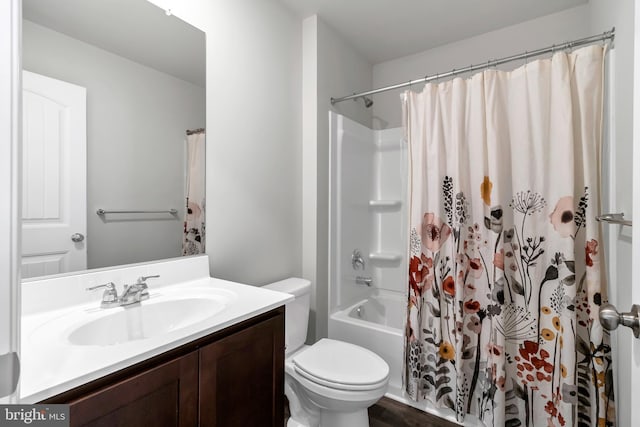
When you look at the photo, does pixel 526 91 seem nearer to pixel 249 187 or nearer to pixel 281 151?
pixel 281 151

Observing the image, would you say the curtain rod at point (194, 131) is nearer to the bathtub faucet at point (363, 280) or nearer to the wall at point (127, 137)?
the wall at point (127, 137)

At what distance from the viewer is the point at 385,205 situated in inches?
103

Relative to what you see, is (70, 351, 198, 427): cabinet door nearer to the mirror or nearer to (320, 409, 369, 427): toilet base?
the mirror

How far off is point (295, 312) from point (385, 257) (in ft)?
3.65

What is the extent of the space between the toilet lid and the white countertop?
1.64 feet

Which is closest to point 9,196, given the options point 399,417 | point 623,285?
point 623,285

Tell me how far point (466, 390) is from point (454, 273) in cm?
65

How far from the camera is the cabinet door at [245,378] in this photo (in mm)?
887

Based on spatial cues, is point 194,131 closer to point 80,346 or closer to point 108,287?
point 108,287

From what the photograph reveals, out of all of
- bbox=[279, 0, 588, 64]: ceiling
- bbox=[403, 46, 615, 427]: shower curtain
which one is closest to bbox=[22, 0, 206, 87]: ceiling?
bbox=[279, 0, 588, 64]: ceiling

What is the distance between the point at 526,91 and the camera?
158cm

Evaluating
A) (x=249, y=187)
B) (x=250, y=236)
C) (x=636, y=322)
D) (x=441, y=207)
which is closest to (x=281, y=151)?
(x=249, y=187)

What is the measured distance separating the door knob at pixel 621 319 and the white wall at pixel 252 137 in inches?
56.7

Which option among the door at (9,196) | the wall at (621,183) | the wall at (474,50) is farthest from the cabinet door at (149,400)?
the wall at (474,50)
